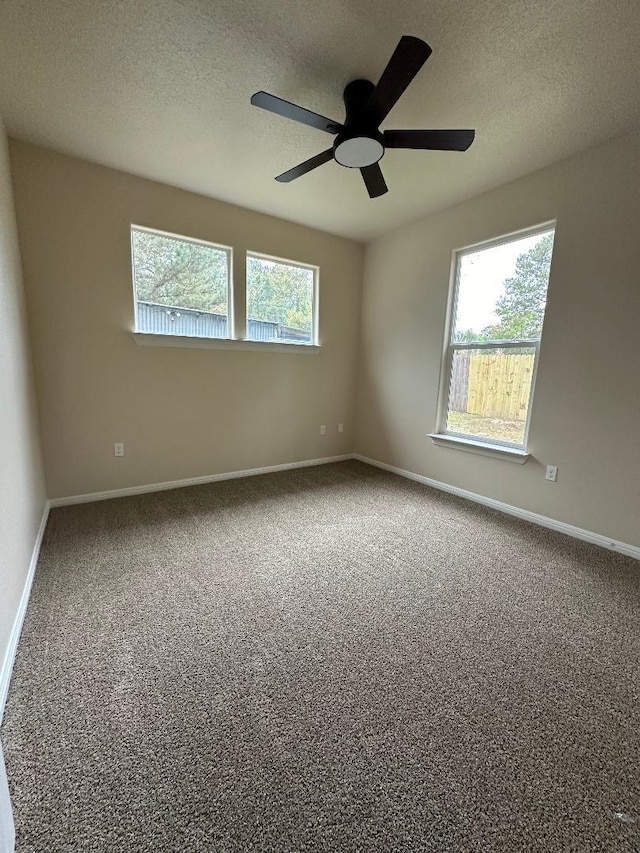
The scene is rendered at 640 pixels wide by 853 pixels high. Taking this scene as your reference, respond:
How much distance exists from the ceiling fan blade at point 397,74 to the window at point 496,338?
1.76 m

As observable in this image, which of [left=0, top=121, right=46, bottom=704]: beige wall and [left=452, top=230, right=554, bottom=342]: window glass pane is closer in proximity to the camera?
[left=0, top=121, right=46, bottom=704]: beige wall

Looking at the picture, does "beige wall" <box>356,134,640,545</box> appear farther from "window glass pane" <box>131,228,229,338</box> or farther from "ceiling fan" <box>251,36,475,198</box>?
"window glass pane" <box>131,228,229,338</box>

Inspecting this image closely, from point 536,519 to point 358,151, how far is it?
288 cm

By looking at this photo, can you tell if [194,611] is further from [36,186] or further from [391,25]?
[36,186]

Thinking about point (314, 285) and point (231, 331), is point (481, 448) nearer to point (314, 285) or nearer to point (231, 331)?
point (314, 285)

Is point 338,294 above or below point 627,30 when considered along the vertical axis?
below

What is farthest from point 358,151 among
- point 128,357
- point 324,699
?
point 324,699

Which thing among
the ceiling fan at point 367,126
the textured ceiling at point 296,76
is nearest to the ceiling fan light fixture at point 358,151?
the ceiling fan at point 367,126

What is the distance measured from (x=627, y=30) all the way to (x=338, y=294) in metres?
2.87

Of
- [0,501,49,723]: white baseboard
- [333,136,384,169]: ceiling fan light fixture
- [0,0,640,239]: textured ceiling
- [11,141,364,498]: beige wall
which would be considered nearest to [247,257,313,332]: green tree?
[11,141,364,498]: beige wall

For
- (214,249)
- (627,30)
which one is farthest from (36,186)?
(627,30)

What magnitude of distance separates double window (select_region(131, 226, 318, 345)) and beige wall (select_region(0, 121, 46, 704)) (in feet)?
A: 2.92

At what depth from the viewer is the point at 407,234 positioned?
3723 millimetres

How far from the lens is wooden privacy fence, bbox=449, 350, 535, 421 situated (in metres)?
2.91
